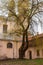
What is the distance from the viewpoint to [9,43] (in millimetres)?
30609

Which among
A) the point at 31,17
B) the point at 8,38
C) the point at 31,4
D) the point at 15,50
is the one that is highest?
the point at 31,4

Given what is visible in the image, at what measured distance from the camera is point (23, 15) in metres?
23.4

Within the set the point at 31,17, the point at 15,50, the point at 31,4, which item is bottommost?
the point at 15,50

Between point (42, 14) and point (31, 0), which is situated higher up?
point (31, 0)

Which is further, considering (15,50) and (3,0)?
(15,50)

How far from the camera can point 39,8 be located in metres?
23.2

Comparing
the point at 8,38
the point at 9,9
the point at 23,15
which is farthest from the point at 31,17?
the point at 8,38

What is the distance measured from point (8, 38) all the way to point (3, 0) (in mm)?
9018

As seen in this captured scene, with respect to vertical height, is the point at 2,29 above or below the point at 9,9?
below

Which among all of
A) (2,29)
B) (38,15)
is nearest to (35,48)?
(2,29)

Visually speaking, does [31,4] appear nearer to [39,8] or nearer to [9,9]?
[39,8]

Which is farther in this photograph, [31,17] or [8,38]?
[8,38]

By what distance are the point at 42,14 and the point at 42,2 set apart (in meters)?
1.68

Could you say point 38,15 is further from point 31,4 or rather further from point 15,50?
point 15,50
